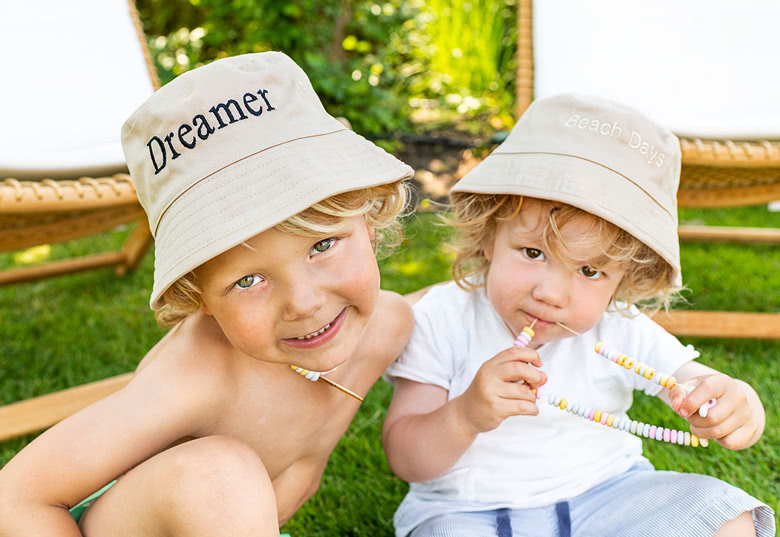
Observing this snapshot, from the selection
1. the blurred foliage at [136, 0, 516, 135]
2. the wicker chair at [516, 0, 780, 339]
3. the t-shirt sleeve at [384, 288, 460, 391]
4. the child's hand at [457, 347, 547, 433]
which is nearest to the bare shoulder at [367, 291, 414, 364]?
the t-shirt sleeve at [384, 288, 460, 391]

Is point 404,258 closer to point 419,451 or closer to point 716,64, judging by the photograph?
point 716,64

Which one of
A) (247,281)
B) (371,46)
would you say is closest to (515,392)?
(247,281)

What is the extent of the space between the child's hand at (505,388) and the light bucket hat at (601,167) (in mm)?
300

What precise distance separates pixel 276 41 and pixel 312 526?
326 cm

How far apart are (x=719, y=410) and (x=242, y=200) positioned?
907 mm

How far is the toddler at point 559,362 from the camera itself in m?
1.34

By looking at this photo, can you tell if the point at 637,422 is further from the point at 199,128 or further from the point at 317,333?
the point at 199,128

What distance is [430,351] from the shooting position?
1.53 m

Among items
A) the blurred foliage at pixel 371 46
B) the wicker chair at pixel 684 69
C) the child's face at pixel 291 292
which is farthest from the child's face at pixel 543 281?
the blurred foliage at pixel 371 46

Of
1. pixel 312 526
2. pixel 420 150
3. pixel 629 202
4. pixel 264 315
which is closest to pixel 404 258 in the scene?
pixel 420 150

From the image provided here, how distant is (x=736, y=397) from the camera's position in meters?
1.33

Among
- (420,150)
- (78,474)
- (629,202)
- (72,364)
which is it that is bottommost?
(420,150)

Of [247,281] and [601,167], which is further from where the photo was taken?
[601,167]

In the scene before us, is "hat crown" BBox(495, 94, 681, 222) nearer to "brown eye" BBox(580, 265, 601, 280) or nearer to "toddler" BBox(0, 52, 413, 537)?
"brown eye" BBox(580, 265, 601, 280)
